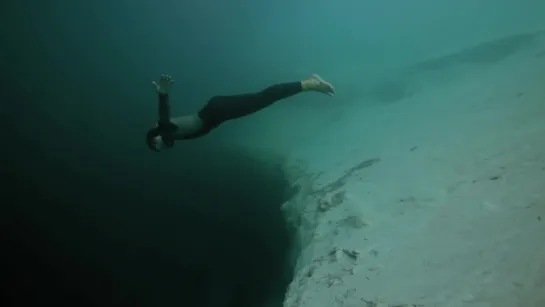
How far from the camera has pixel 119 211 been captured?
1120 centimetres

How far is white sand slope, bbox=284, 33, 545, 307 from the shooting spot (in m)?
2.81

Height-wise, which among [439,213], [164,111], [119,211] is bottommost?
[439,213]

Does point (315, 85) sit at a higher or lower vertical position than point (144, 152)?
lower

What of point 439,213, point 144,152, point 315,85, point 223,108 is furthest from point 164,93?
point 144,152

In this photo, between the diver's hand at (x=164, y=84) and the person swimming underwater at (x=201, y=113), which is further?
the person swimming underwater at (x=201, y=113)

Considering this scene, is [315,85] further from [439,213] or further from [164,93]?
[439,213]

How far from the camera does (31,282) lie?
8.51 meters

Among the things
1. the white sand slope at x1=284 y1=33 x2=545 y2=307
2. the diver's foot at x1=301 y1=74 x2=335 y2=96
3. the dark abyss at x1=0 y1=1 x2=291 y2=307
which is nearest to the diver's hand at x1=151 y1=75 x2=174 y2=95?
the diver's foot at x1=301 y1=74 x2=335 y2=96

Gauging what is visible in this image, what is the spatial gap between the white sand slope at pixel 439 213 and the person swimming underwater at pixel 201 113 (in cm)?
186

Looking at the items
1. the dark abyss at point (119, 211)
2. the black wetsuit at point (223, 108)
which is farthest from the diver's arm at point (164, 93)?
the dark abyss at point (119, 211)

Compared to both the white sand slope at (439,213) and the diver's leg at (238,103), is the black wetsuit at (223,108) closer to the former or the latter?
the diver's leg at (238,103)

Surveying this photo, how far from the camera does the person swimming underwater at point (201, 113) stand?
459 centimetres

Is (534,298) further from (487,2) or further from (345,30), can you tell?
(345,30)

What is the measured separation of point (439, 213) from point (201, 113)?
2961 mm
